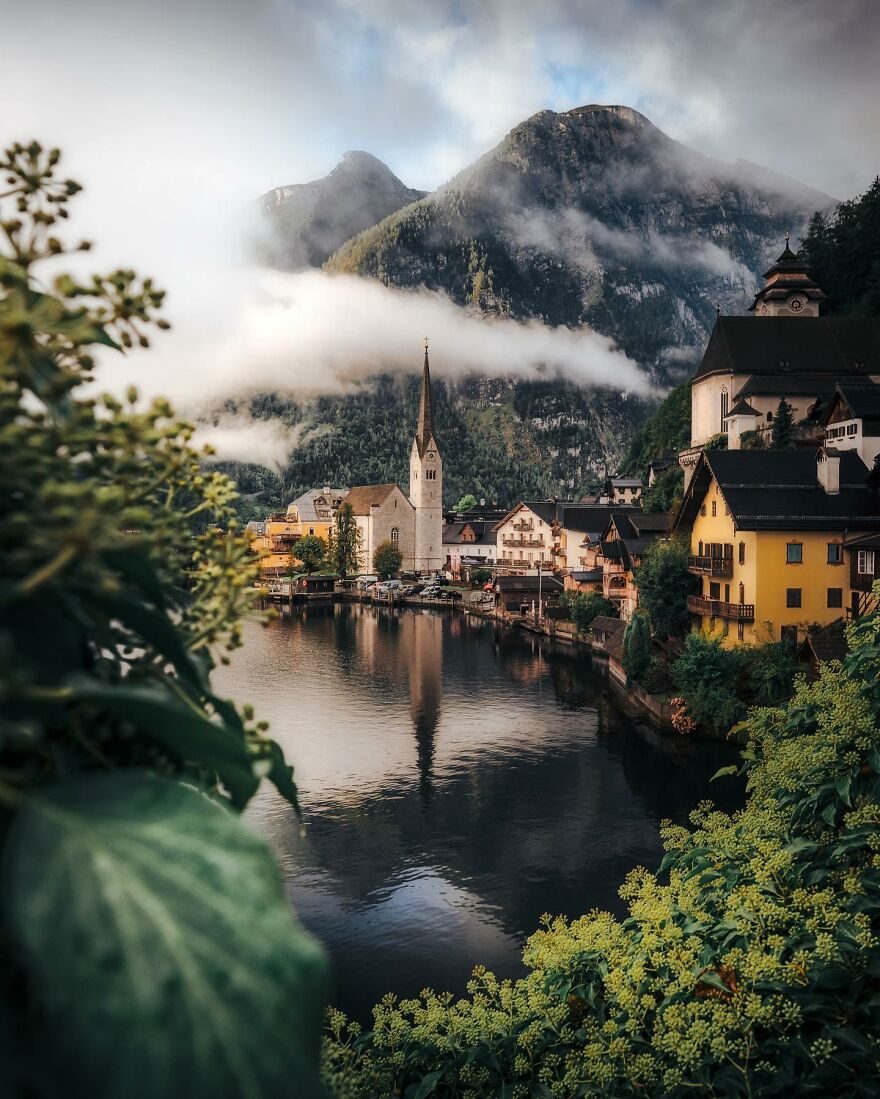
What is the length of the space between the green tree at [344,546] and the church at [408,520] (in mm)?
2872

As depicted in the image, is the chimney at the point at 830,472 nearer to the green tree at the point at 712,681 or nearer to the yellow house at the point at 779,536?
the yellow house at the point at 779,536

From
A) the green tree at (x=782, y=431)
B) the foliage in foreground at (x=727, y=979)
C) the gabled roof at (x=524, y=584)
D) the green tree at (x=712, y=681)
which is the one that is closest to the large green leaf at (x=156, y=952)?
the foliage in foreground at (x=727, y=979)

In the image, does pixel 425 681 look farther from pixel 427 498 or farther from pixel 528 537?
pixel 427 498

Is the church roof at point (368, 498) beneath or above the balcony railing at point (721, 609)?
above

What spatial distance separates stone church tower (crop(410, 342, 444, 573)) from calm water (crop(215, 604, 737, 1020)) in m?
55.1

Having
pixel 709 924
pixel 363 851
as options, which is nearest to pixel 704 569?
pixel 363 851

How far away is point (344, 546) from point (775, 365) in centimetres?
5053

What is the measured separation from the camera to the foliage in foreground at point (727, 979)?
4.86 meters

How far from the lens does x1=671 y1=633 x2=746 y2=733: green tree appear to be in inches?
954

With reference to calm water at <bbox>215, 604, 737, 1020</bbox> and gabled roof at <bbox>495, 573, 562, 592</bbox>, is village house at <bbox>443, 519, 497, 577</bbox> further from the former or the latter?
calm water at <bbox>215, 604, 737, 1020</bbox>

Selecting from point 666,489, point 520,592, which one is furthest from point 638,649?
point 520,592

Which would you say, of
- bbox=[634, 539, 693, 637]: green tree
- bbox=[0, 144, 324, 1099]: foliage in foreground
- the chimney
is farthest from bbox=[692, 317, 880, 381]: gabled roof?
bbox=[0, 144, 324, 1099]: foliage in foreground

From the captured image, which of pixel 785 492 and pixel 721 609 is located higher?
pixel 785 492

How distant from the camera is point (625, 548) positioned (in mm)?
43312
